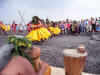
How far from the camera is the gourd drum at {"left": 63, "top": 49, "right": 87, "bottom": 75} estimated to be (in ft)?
5.93

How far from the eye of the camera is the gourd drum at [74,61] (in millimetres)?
1807

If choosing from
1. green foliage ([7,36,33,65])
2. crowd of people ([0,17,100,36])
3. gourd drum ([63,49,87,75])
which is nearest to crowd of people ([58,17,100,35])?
crowd of people ([0,17,100,36])

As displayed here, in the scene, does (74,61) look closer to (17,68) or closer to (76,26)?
(17,68)

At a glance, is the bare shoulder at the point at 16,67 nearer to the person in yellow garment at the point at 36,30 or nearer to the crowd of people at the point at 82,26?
the person in yellow garment at the point at 36,30

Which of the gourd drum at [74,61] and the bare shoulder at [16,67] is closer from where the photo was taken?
the bare shoulder at [16,67]

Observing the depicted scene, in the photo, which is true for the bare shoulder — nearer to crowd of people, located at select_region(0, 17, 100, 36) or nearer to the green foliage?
the green foliage

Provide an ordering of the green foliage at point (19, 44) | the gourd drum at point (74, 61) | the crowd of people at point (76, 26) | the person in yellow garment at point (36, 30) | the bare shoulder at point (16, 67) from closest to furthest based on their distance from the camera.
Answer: the bare shoulder at point (16, 67), the green foliage at point (19, 44), the gourd drum at point (74, 61), the person in yellow garment at point (36, 30), the crowd of people at point (76, 26)

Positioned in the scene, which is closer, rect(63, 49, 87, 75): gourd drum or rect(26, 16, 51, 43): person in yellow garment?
rect(63, 49, 87, 75): gourd drum

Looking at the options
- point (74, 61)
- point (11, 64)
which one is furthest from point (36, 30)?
point (11, 64)

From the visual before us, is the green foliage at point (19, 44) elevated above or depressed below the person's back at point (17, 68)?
above

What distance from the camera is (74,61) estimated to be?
6.05 ft

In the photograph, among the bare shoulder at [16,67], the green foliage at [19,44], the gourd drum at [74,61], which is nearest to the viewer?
the bare shoulder at [16,67]

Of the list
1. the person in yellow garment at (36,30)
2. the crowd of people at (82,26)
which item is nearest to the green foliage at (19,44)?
the person in yellow garment at (36,30)

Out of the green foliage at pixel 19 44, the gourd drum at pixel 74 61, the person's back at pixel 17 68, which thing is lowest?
the gourd drum at pixel 74 61
